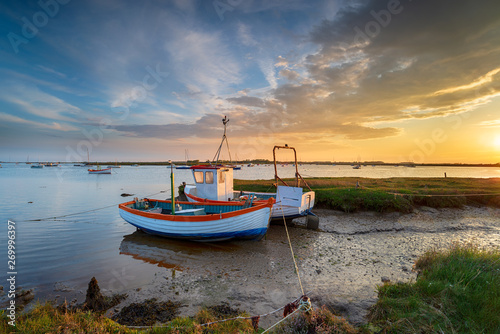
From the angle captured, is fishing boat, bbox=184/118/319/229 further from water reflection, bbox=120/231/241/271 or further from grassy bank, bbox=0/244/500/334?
grassy bank, bbox=0/244/500/334

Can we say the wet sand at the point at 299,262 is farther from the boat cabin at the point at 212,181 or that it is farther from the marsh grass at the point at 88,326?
the boat cabin at the point at 212,181

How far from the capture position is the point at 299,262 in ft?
30.9

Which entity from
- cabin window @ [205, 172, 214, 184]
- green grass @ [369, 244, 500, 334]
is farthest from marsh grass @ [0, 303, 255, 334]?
cabin window @ [205, 172, 214, 184]

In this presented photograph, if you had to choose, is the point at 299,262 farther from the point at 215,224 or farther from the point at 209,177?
the point at 209,177

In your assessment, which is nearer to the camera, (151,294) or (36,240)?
(151,294)

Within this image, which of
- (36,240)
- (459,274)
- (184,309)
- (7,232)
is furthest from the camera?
(7,232)

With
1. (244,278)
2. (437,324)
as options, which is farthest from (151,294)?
(437,324)

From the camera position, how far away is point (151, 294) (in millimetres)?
7164

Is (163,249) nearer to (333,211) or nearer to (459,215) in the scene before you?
(333,211)

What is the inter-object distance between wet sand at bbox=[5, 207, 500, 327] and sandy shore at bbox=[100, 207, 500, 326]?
0.09 ft

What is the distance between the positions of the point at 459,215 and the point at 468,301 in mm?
16698

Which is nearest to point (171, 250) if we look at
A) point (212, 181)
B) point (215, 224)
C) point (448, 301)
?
point (215, 224)

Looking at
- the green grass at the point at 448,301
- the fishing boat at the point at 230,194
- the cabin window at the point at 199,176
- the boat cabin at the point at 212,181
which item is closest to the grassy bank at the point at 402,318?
the green grass at the point at 448,301

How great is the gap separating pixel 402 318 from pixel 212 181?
13.0 metres
